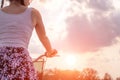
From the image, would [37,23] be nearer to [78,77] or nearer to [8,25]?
[8,25]

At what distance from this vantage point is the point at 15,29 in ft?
14.2

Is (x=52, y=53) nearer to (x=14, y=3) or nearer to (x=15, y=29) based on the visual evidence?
(x=15, y=29)

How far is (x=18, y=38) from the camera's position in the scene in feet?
14.1

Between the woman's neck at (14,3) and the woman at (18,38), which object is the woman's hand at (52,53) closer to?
the woman at (18,38)

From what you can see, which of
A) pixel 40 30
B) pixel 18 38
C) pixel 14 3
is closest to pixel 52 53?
pixel 40 30

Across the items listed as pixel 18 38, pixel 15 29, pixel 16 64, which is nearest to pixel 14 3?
pixel 15 29

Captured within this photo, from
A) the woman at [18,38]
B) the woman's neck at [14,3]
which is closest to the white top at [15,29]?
the woman at [18,38]

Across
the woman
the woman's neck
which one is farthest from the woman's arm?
the woman's neck

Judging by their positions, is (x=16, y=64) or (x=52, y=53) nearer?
(x=16, y=64)

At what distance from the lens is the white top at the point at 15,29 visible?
169 inches

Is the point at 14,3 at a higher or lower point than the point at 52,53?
higher

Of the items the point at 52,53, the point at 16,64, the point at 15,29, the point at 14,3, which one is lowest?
the point at 16,64

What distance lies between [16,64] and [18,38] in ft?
0.95

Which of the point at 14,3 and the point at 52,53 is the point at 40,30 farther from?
the point at 14,3
